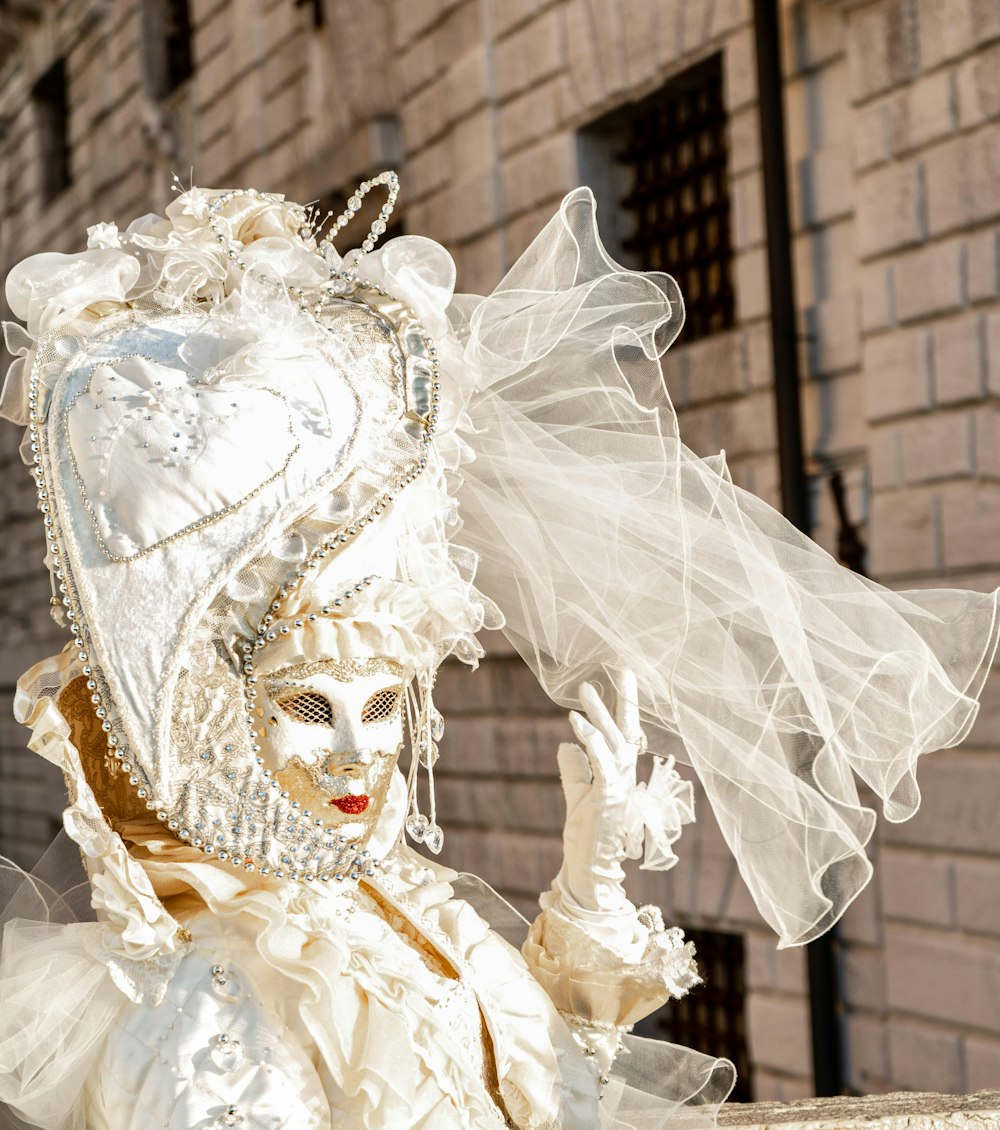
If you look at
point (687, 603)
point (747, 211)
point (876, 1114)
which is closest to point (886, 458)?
point (747, 211)

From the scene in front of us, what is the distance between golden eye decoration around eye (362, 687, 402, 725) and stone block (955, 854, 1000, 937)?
3257 millimetres

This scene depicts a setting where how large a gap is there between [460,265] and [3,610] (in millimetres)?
8393

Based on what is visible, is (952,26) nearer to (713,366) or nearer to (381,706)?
(713,366)

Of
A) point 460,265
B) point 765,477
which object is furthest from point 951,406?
point 460,265

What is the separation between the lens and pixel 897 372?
5.32 metres

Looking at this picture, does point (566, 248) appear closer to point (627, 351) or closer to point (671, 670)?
point (627, 351)

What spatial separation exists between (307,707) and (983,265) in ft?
12.2

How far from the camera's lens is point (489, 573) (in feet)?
7.25

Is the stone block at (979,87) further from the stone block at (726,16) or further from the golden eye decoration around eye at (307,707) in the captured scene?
the golden eye decoration around eye at (307,707)

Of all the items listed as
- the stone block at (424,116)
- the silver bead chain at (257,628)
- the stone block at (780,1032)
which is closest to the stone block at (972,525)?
the stone block at (780,1032)

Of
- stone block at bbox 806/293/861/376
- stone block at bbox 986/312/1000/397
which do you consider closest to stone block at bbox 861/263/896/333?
stone block at bbox 806/293/861/376

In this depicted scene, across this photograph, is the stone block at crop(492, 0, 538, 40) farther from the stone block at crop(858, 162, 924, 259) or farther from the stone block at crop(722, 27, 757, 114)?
the stone block at crop(858, 162, 924, 259)

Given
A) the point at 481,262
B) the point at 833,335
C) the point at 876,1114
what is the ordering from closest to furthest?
the point at 876,1114 → the point at 833,335 → the point at 481,262

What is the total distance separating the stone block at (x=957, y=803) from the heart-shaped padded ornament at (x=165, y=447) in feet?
11.5
